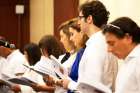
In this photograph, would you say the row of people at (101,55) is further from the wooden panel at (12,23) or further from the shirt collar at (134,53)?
the wooden panel at (12,23)

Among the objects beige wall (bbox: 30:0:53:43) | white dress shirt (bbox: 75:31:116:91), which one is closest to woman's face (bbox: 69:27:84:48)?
white dress shirt (bbox: 75:31:116:91)

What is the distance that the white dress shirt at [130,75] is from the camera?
7.14 ft

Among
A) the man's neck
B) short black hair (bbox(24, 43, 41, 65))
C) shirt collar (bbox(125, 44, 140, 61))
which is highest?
the man's neck

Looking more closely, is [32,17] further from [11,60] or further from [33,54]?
[33,54]

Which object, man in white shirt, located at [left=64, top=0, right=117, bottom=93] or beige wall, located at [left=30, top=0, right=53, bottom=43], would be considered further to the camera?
beige wall, located at [left=30, top=0, right=53, bottom=43]

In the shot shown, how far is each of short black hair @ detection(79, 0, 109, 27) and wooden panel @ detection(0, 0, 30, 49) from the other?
6272 millimetres

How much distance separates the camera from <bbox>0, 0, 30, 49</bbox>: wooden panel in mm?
8953

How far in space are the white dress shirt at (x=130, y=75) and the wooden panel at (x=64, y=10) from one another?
3934 mm

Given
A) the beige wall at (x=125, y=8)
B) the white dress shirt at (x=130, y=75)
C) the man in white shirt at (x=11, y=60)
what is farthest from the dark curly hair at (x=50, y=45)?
the white dress shirt at (x=130, y=75)

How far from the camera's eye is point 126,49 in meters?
2.27

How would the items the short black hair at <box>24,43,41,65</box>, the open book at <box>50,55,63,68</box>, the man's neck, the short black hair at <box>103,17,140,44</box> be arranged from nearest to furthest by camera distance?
the short black hair at <box>103,17,140,44</box> < the man's neck < the open book at <box>50,55,63,68</box> < the short black hair at <box>24,43,41,65</box>

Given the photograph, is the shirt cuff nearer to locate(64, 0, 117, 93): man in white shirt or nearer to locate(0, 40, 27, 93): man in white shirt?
locate(64, 0, 117, 93): man in white shirt

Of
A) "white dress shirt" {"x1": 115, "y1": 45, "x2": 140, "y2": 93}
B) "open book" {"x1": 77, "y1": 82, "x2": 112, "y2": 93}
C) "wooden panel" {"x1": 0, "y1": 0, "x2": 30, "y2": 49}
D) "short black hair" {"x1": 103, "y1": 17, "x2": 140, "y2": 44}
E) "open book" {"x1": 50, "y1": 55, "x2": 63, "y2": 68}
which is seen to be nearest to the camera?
"white dress shirt" {"x1": 115, "y1": 45, "x2": 140, "y2": 93}

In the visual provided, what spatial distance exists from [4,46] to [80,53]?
5.23 feet
